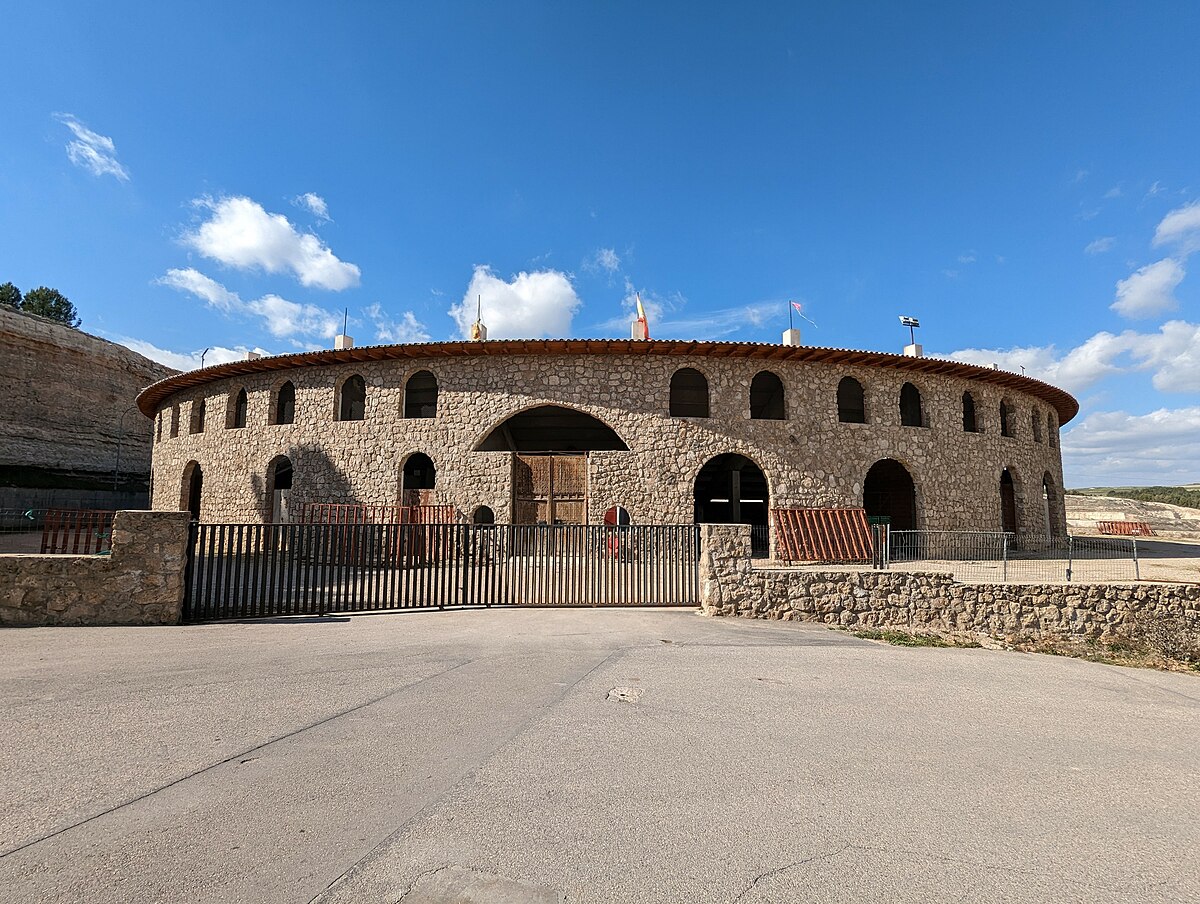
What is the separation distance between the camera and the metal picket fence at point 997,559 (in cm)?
1155

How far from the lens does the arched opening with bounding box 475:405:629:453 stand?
22719 mm

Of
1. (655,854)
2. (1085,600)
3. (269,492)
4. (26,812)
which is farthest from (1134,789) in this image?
(269,492)

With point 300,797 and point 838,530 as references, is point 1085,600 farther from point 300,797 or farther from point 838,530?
point 300,797

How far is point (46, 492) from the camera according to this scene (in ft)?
93.4

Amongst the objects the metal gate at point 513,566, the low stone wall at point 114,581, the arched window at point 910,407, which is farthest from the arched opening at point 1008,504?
the low stone wall at point 114,581

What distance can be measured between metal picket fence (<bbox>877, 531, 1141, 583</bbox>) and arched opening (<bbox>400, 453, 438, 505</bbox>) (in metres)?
13.5

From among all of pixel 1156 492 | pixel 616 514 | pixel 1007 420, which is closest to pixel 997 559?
pixel 616 514

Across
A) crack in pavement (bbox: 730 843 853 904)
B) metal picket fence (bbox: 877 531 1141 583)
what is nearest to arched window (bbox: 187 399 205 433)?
metal picket fence (bbox: 877 531 1141 583)

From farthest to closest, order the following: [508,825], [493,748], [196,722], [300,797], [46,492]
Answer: [46,492] → [196,722] → [493,748] → [300,797] → [508,825]

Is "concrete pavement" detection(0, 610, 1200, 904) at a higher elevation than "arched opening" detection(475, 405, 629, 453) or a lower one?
lower

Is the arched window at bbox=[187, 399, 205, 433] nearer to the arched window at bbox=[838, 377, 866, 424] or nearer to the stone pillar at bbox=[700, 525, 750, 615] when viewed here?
the stone pillar at bbox=[700, 525, 750, 615]

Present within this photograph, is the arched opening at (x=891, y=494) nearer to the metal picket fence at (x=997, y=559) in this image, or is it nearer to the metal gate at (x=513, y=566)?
the metal picket fence at (x=997, y=559)

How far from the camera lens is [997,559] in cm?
1437

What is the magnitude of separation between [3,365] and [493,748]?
142ft
